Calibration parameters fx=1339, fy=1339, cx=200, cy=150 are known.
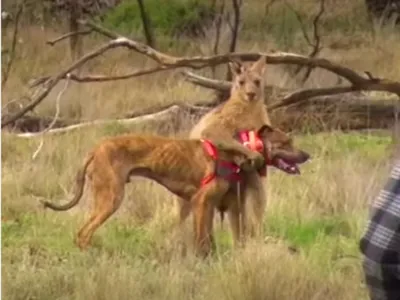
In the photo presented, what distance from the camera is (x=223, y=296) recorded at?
5.71 metres

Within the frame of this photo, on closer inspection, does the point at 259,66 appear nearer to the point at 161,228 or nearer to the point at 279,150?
the point at 279,150

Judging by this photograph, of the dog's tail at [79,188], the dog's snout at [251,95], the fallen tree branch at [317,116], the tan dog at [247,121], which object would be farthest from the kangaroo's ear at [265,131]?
the fallen tree branch at [317,116]

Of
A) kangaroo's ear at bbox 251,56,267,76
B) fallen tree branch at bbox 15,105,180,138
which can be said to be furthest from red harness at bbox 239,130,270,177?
fallen tree branch at bbox 15,105,180,138

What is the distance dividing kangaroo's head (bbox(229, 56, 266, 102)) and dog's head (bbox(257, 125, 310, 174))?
0.31m

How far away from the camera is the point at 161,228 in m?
7.19

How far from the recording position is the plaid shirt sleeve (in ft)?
6.83

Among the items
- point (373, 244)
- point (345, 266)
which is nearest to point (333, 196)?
point (345, 266)

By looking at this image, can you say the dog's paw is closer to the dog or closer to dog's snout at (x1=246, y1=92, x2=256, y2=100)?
the dog

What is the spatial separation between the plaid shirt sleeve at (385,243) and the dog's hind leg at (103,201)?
492 centimetres

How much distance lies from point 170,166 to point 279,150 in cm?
57

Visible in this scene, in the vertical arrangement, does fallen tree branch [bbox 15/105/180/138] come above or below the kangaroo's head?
below

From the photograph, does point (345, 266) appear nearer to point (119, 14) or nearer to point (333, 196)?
point (333, 196)

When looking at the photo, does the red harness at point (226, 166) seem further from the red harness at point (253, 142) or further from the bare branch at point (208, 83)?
the bare branch at point (208, 83)

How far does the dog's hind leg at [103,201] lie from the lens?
701 cm
